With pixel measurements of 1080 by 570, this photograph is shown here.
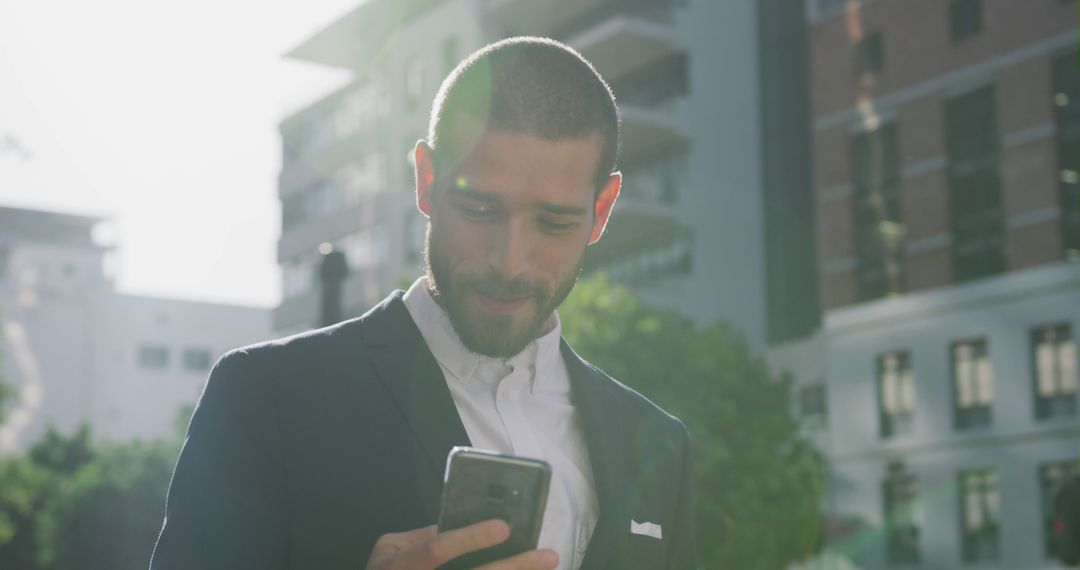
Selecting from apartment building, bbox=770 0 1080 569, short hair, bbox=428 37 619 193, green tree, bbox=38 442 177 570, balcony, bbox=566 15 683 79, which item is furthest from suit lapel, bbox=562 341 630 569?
green tree, bbox=38 442 177 570

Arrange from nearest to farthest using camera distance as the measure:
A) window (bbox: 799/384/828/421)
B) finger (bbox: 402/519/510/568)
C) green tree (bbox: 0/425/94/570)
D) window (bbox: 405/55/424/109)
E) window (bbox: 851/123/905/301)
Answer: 1. finger (bbox: 402/519/510/568)
2. window (bbox: 851/123/905/301)
3. window (bbox: 799/384/828/421)
4. window (bbox: 405/55/424/109)
5. green tree (bbox: 0/425/94/570)

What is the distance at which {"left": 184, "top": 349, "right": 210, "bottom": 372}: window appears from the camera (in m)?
88.5

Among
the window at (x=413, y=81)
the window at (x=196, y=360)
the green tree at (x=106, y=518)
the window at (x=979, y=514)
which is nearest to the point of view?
the window at (x=979, y=514)

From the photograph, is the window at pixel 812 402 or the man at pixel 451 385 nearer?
the man at pixel 451 385

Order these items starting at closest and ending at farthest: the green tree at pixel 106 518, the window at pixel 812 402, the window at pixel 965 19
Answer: the window at pixel 965 19
the window at pixel 812 402
the green tree at pixel 106 518

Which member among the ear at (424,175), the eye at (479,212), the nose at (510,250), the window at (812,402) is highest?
the window at (812,402)

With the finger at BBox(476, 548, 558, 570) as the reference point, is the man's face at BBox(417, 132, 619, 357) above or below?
above

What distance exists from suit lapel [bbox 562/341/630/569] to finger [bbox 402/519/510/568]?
641mm

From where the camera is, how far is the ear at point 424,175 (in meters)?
2.77

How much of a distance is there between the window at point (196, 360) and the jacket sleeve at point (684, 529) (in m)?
87.6

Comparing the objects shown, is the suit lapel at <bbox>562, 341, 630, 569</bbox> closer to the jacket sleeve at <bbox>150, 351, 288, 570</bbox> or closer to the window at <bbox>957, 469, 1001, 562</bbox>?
the jacket sleeve at <bbox>150, 351, 288, 570</bbox>

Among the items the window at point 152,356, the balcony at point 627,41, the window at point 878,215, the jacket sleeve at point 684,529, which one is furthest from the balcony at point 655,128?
the window at point 152,356

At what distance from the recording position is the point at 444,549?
2164mm

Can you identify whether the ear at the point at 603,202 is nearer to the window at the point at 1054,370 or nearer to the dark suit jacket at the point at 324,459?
the dark suit jacket at the point at 324,459
